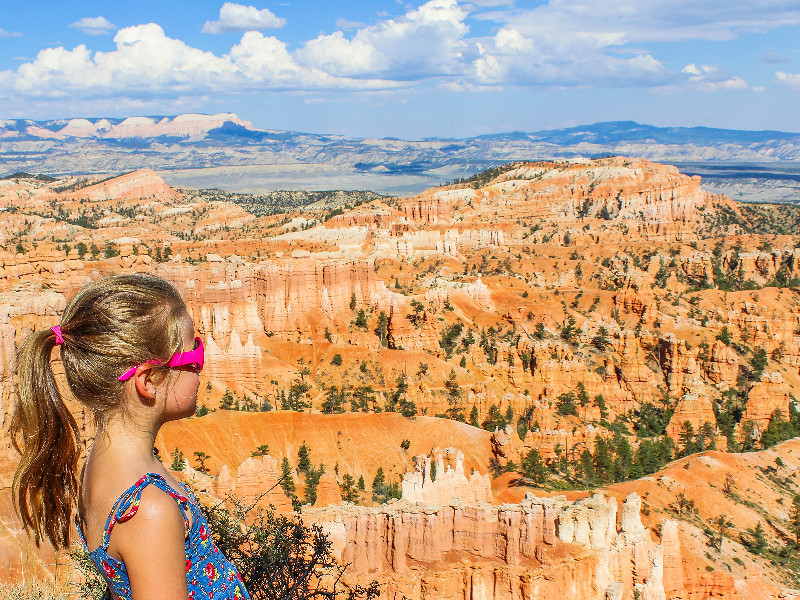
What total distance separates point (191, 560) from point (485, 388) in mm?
47583

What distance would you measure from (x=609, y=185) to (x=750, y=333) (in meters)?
80.1

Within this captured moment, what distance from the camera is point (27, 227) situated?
10888 centimetres

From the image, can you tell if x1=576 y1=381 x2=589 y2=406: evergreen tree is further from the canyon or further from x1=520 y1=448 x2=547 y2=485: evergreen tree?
x1=520 y1=448 x2=547 y2=485: evergreen tree

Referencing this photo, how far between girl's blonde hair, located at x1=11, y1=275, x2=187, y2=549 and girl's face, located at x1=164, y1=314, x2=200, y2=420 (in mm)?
44

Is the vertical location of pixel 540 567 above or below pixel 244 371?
above

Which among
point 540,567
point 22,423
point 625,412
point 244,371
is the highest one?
point 22,423

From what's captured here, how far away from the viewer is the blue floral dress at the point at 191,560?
2.91m

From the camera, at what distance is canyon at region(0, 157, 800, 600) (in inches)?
816

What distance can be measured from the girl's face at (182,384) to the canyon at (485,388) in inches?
38.9

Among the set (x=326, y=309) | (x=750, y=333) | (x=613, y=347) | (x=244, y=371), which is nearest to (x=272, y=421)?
(x=244, y=371)

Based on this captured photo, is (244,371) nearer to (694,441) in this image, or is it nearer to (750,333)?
(694,441)

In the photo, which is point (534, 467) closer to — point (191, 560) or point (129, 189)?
point (191, 560)

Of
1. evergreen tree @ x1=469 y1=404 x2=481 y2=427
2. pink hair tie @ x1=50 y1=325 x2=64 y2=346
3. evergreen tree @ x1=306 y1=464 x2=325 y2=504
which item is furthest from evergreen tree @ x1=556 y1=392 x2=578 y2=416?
pink hair tie @ x1=50 y1=325 x2=64 y2=346

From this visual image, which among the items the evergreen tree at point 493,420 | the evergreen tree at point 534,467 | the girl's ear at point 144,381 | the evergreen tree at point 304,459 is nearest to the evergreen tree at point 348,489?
the evergreen tree at point 304,459
